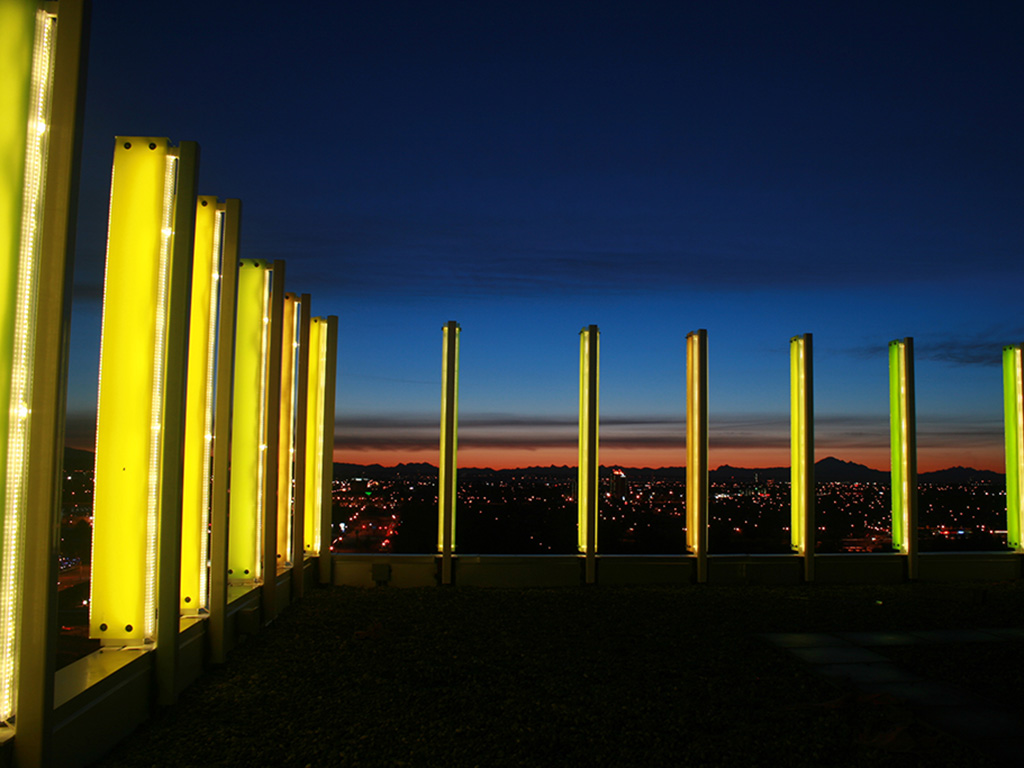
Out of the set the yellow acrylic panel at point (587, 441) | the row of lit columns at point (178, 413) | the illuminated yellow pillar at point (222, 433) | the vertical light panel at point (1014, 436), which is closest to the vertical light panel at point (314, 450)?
the row of lit columns at point (178, 413)

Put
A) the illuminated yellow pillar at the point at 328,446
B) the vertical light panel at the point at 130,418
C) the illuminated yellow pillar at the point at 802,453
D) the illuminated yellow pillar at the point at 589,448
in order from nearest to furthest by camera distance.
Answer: the vertical light panel at the point at 130,418, the illuminated yellow pillar at the point at 328,446, the illuminated yellow pillar at the point at 589,448, the illuminated yellow pillar at the point at 802,453

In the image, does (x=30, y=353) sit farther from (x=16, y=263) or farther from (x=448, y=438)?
(x=448, y=438)

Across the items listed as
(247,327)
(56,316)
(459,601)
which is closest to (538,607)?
(459,601)

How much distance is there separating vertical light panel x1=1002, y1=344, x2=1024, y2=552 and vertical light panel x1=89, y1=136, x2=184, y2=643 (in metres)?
12.6

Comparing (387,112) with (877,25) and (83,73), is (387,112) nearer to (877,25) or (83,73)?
(877,25)

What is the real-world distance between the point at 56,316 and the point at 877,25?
11015 mm

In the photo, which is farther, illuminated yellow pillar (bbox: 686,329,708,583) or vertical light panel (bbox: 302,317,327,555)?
illuminated yellow pillar (bbox: 686,329,708,583)

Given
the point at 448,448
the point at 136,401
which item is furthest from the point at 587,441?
the point at 136,401

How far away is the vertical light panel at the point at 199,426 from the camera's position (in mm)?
5457

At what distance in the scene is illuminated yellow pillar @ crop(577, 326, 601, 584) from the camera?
9.95 m

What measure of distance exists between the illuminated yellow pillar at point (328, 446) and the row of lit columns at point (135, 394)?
3.43 ft

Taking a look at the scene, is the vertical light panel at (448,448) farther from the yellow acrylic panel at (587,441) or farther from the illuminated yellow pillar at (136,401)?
the illuminated yellow pillar at (136,401)

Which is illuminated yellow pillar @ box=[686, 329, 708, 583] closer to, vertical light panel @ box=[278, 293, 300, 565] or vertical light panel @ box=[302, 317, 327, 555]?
vertical light panel @ box=[302, 317, 327, 555]

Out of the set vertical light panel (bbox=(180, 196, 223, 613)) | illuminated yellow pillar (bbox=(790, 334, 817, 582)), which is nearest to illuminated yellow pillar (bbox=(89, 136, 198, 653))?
vertical light panel (bbox=(180, 196, 223, 613))
